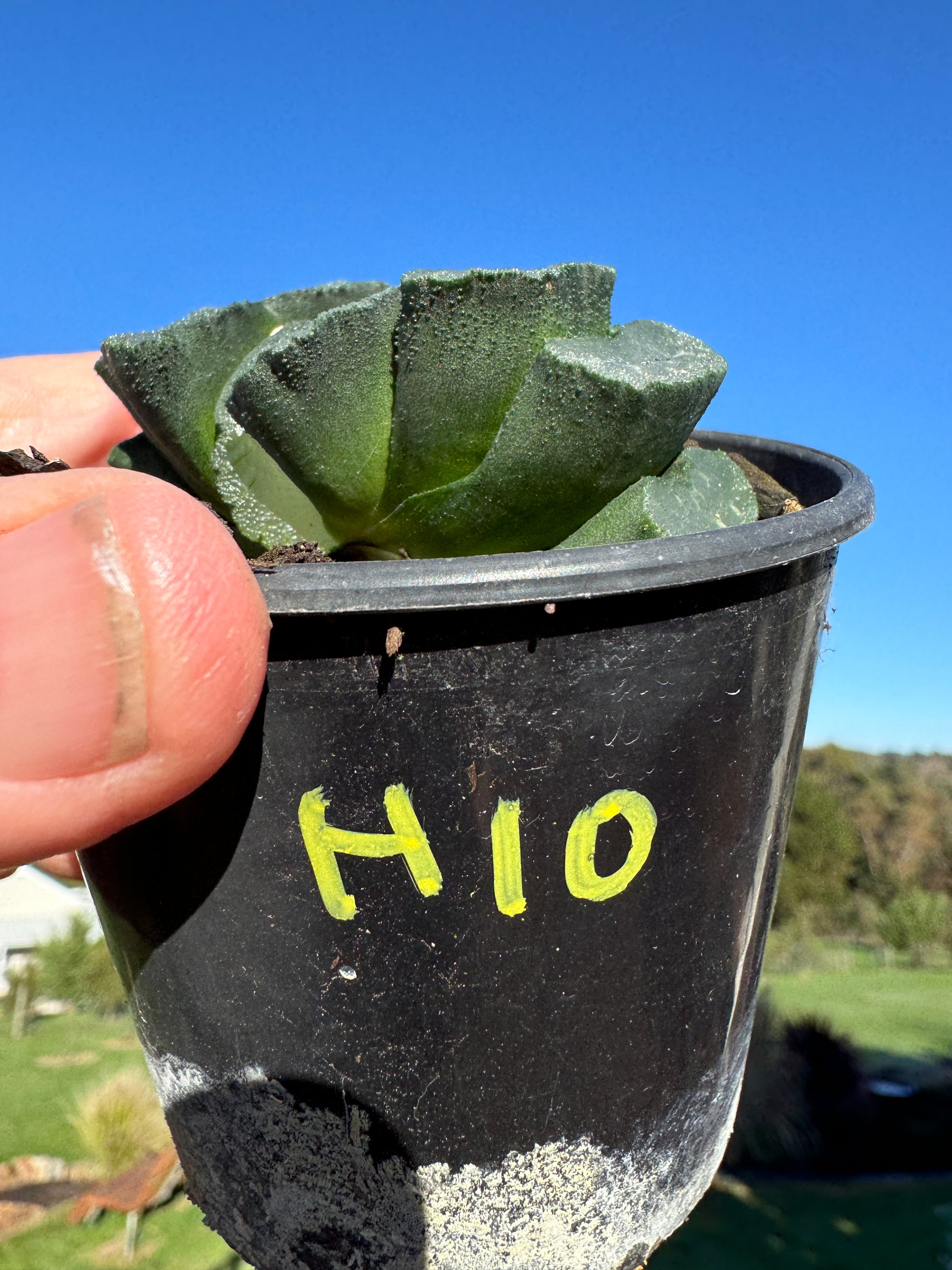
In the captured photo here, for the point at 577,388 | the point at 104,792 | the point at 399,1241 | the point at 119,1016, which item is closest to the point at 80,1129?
the point at 119,1016

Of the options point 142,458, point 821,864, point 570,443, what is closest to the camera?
point 570,443

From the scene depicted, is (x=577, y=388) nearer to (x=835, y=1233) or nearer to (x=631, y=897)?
(x=631, y=897)

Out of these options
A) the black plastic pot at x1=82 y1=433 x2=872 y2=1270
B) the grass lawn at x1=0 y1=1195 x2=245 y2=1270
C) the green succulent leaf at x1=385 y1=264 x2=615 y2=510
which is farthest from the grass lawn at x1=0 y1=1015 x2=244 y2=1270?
the green succulent leaf at x1=385 y1=264 x2=615 y2=510

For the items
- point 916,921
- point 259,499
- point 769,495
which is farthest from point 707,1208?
point 259,499

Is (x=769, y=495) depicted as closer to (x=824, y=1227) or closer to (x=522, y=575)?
(x=522, y=575)

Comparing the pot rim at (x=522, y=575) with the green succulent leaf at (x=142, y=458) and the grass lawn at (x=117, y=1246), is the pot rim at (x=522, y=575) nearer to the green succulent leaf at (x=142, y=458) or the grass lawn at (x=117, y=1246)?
the green succulent leaf at (x=142, y=458)

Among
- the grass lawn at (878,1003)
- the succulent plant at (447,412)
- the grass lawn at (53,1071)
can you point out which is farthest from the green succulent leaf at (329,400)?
the grass lawn at (878,1003)
